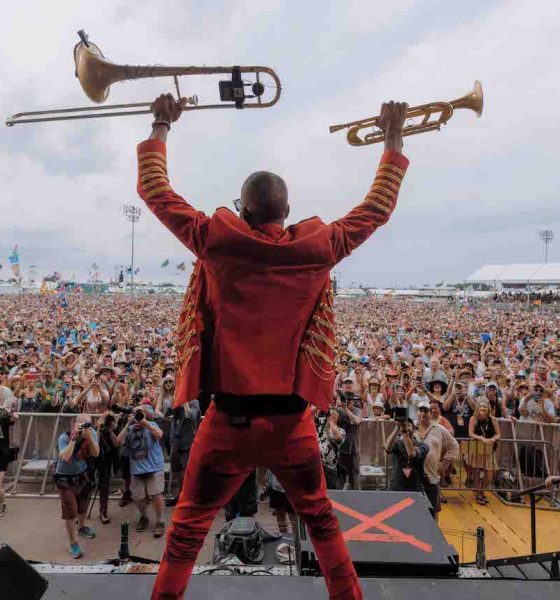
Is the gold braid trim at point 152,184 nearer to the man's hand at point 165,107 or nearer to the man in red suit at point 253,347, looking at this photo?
the man in red suit at point 253,347

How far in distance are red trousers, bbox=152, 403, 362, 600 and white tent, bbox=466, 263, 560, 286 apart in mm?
49267

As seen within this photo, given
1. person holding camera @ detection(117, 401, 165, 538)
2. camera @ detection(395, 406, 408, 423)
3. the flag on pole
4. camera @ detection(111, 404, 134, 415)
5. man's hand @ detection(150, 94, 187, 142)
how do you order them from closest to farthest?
man's hand @ detection(150, 94, 187, 142) < camera @ detection(395, 406, 408, 423) < person holding camera @ detection(117, 401, 165, 538) < camera @ detection(111, 404, 134, 415) < the flag on pole

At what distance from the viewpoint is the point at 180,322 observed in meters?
2.06

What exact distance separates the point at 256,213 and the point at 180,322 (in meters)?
0.55

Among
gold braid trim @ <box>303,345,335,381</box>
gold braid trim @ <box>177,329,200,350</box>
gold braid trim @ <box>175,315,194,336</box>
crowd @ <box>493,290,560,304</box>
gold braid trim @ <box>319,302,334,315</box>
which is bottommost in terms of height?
gold braid trim @ <box>303,345,335,381</box>

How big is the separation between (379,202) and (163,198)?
890mm

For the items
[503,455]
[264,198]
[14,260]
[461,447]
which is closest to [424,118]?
[264,198]

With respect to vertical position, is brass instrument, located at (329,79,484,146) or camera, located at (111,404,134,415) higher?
brass instrument, located at (329,79,484,146)

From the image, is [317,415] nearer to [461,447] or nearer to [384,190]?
[461,447]

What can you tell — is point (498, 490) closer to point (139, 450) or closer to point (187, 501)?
point (139, 450)

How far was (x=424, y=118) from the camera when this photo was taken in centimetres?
239

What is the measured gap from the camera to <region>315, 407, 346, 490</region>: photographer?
5.77m

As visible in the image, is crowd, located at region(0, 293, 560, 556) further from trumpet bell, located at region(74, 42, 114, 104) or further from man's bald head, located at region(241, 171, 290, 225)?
trumpet bell, located at region(74, 42, 114, 104)

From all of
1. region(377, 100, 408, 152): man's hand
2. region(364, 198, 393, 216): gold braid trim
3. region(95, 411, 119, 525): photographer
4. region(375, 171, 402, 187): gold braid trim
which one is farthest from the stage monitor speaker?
region(95, 411, 119, 525): photographer
